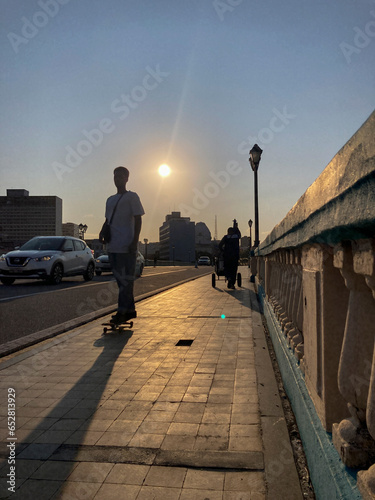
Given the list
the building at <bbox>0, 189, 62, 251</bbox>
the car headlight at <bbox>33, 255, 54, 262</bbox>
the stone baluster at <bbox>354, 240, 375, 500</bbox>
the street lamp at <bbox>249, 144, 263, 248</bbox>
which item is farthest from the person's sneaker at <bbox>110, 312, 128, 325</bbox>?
the building at <bbox>0, 189, 62, 251</bbox>

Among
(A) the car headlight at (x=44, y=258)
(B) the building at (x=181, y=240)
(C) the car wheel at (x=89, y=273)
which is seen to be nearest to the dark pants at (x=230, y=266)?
(A) the car headlight at (x=44, y=258)

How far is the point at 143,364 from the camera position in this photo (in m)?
4.09

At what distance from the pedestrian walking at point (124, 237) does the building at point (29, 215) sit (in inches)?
5562

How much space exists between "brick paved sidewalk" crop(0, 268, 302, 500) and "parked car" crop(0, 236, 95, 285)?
362 inches

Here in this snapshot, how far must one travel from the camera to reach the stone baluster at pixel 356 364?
132 centimetres

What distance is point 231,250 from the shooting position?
12.0m

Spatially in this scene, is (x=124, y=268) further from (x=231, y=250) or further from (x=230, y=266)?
(x=230, y=266)

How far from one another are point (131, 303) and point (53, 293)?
18.8 feet

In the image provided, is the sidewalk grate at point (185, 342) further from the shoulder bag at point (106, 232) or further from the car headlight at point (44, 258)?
the car headlight at point (44, 258)

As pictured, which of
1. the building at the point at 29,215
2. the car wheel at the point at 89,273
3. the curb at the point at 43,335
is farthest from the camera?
the building at the point at 29,215

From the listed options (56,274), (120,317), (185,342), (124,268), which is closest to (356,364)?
(185,342)

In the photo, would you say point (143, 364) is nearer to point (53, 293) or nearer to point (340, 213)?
point (340, 213)

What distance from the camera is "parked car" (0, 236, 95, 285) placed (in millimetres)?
13531

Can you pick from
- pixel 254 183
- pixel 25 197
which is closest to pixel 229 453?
pixel 254 183
